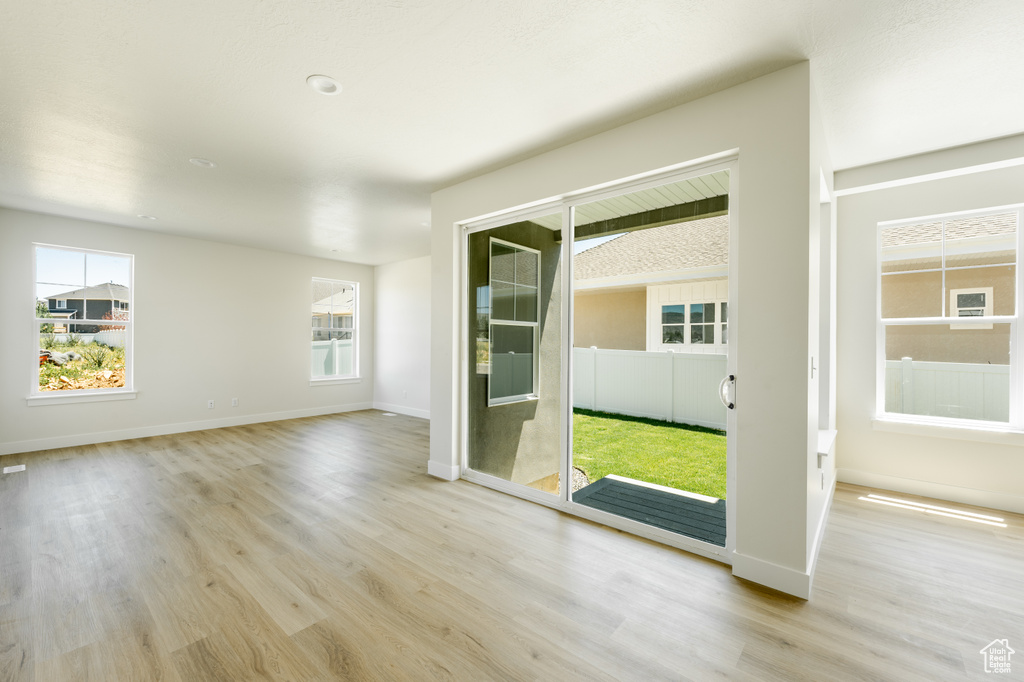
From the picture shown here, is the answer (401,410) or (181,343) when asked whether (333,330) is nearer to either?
(401,410)

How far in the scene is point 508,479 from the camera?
364 centimetres

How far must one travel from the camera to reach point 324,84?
2.34 metres

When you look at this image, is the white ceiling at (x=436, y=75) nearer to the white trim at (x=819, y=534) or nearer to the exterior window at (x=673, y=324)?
the exterior window at (x=673, y=324)

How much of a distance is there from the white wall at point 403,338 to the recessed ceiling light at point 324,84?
459cm

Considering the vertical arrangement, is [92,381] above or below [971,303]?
below

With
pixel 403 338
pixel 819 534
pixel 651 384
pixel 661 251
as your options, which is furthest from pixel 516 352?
pixel 403 338

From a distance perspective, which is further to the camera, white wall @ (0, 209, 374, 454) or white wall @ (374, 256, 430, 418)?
white wall @ (374, 256, 430, 418)

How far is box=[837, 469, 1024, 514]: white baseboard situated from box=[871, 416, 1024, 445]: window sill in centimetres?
41

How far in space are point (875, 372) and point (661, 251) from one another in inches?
Result: 99.6

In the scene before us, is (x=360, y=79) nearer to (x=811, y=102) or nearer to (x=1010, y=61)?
(x=811, y=102)

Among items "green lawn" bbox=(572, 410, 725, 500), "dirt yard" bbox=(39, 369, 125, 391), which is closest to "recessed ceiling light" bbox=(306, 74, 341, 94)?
"green lawn" bbox=(572, 410, 725, 500)

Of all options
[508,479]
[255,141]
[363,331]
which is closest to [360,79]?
[255,141]

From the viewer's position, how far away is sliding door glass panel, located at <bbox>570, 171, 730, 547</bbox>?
2.62 metres

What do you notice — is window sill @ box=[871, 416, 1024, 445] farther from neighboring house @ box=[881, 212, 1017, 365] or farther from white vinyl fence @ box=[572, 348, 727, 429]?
white vinyl fence @ box=[572, 348, 727, 429]
